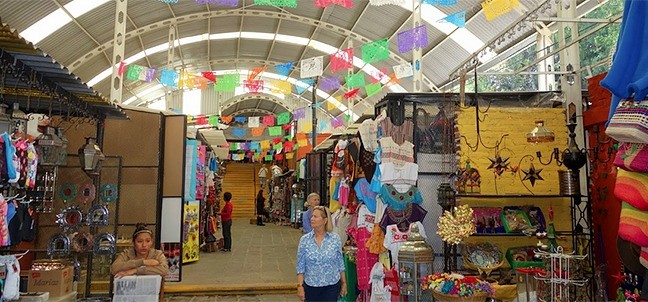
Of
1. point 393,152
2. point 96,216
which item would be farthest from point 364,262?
point 96,216

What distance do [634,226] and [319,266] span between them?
8.05 feet

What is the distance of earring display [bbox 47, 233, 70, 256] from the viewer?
5211 mm

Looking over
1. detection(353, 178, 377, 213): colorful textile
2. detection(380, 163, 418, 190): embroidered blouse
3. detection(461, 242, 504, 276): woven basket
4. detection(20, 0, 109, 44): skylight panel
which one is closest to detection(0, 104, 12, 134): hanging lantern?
detection(380, 163, 418, 190): embroidered blouse

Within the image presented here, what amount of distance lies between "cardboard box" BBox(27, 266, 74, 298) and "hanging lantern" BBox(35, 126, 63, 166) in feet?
3.97

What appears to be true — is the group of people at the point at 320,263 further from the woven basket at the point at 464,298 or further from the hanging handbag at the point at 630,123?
the hanging handbag at the point at 630,123

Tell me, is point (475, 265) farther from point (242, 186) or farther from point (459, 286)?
point (242, 186)

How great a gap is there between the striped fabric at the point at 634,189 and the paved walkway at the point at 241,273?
5.33 m

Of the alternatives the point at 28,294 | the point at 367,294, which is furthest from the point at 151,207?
the point at 367,294

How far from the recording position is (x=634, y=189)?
172cm

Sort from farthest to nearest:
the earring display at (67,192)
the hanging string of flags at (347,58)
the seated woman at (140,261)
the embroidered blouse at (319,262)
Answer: the hanging string of flags at (347,58), the earring display at (67,192), the seated woman at (140,261), the embroidered blouse at (319,262)

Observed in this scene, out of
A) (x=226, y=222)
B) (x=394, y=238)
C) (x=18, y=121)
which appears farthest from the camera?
(x=226, y=222)

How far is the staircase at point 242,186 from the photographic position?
26312 millimetres

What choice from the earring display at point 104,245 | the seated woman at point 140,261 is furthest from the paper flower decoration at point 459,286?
the earring display at point 104,245

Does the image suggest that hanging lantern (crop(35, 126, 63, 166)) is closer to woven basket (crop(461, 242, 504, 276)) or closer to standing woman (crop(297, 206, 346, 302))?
standing woman (crop(297, 206, 346, 302))
